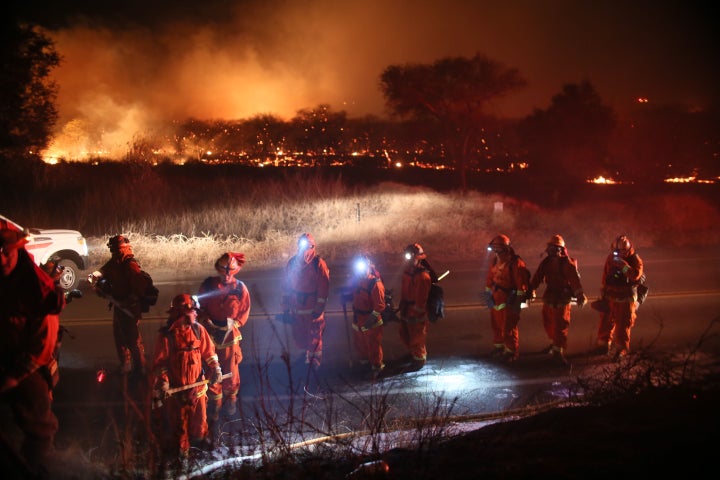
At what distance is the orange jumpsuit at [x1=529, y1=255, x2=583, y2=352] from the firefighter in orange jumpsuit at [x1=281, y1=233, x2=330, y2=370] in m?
2.69

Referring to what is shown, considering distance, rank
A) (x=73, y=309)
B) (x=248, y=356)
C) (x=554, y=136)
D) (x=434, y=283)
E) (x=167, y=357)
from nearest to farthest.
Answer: (x=167, y=357) < (x=434, y=283) < (x=248, y=356) < (x=73, y=309) < (x=554, y=136)

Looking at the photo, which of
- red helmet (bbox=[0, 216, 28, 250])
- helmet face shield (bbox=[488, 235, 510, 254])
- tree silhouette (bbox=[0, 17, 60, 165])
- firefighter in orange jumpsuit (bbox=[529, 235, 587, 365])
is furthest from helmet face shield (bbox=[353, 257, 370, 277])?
tree silhouette (bbox=[0, 17, 60, 165])

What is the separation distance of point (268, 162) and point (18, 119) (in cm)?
1761

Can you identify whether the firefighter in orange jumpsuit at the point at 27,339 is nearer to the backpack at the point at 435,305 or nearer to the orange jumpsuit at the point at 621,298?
the backpack at the point at 435,305

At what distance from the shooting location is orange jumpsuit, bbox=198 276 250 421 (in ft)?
17.7

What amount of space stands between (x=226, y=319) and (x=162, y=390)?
3.85 ft

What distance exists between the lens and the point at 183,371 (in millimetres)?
4625

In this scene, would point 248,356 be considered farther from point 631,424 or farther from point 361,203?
point 361,203

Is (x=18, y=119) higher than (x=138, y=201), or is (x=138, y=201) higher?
(x=18, y=119)

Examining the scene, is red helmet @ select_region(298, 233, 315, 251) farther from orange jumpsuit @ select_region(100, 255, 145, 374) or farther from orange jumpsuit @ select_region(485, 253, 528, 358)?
orange jumpsuit @ select_region(485, 253, 528, 358)

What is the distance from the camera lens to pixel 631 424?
368 centimetres

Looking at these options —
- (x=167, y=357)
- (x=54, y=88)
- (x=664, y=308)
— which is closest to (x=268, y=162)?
(x=54, y=88)

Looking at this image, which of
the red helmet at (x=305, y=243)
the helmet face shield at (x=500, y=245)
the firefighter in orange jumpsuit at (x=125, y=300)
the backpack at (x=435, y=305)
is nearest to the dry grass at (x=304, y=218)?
the firefighter in orange jumpsuit at (x=125, y=300)

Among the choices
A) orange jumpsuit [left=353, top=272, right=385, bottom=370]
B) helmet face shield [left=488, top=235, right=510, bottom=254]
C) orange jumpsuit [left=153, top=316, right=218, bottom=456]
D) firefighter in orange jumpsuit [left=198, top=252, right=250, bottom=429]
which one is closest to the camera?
orange jumpsuit [left=153, top=316, right=218, bottom=456]
